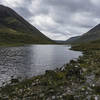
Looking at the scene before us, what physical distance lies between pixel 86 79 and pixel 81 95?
578 cm

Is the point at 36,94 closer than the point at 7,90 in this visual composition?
Yes

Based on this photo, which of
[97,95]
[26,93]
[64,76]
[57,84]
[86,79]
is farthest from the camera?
[64,76]

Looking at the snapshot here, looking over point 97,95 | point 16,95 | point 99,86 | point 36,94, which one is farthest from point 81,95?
point 16,95

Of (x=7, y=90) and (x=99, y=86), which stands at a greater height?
(x=99, y=86)

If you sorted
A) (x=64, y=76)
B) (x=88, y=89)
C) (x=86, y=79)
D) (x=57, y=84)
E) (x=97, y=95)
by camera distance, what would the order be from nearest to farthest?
(x=97, y=95), (x=88, y=89), (x=57, y=84), (x=86, y=79), (x=64, y=76)

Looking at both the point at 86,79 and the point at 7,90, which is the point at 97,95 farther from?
the point at 7,90

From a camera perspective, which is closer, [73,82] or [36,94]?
[36,94]

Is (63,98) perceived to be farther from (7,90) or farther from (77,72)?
(77,72)

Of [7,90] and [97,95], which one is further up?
[97,95]

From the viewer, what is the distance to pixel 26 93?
16172 mm

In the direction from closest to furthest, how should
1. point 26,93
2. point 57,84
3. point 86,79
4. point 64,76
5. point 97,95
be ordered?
point 97,95 → point 26,93 → point 57,84 → point 86,79 → point 64,76

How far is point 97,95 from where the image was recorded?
44.2ft

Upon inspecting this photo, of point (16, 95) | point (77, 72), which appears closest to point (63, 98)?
point (16, 95)

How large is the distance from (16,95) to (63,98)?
222 inches
